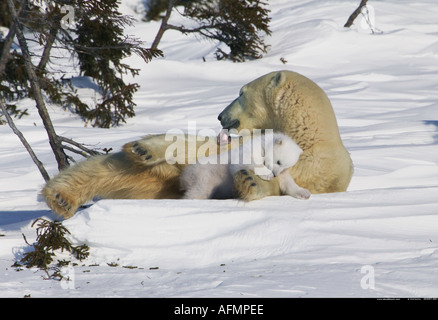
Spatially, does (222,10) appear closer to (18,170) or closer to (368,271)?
(18,170)

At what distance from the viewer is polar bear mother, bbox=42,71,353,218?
3668 mm

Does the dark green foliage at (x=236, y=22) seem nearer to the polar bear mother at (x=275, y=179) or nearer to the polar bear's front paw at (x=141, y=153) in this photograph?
the polar bear mother at (x=275, y=179)

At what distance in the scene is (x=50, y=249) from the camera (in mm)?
3330

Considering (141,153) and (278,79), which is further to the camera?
(278,79)

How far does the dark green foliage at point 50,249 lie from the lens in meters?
3.19

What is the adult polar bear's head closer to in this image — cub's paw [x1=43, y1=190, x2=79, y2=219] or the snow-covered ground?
the snow-covered ground

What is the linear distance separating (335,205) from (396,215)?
1.18 ft

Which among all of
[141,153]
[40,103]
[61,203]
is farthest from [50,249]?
[40,103]

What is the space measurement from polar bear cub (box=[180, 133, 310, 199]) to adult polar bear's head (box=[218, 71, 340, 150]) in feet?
0.64

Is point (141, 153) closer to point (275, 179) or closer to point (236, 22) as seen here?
point (275, 179)

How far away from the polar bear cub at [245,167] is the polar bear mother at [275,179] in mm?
78

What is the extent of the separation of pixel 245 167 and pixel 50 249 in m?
1.11

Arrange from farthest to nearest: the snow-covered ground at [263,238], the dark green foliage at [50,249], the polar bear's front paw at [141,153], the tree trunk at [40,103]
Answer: the tree trunk at [40,103] → the polar bear's front paw at [141,153] → the dark green foliage at [50,249] → the snow-covered ground at [263,238]

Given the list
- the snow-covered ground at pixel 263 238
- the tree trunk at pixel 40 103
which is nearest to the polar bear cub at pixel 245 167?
the snow-covered ground at pixel 263 238
